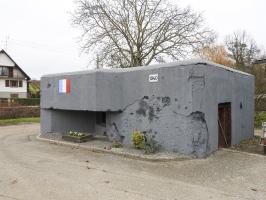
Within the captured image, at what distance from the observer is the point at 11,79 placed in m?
47.1

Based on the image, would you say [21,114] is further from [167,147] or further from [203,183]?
[203,183]

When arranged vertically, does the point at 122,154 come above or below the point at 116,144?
below

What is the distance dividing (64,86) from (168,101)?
17.9 ft

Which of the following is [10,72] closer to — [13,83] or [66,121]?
[13,83]

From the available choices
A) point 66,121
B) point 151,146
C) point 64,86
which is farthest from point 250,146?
point 66,121

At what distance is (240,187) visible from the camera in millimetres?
6672

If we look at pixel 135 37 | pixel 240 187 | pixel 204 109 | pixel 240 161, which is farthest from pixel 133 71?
pixel 135 37

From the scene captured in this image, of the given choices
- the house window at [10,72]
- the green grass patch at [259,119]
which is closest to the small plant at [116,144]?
the green grass patch at [259,119]

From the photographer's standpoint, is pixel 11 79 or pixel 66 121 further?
pixel 11 79

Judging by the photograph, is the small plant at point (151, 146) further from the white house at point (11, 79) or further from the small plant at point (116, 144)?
the white house at point (11, 79)

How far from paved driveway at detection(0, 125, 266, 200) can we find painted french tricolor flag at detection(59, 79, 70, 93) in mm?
3370

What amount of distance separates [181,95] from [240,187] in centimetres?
397

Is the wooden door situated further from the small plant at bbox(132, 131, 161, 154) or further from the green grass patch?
the green grass patch

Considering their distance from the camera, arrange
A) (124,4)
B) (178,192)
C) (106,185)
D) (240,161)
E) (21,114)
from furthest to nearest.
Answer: (21,114) → (124,4) → (240,161) → (106,185) → (178,192)
